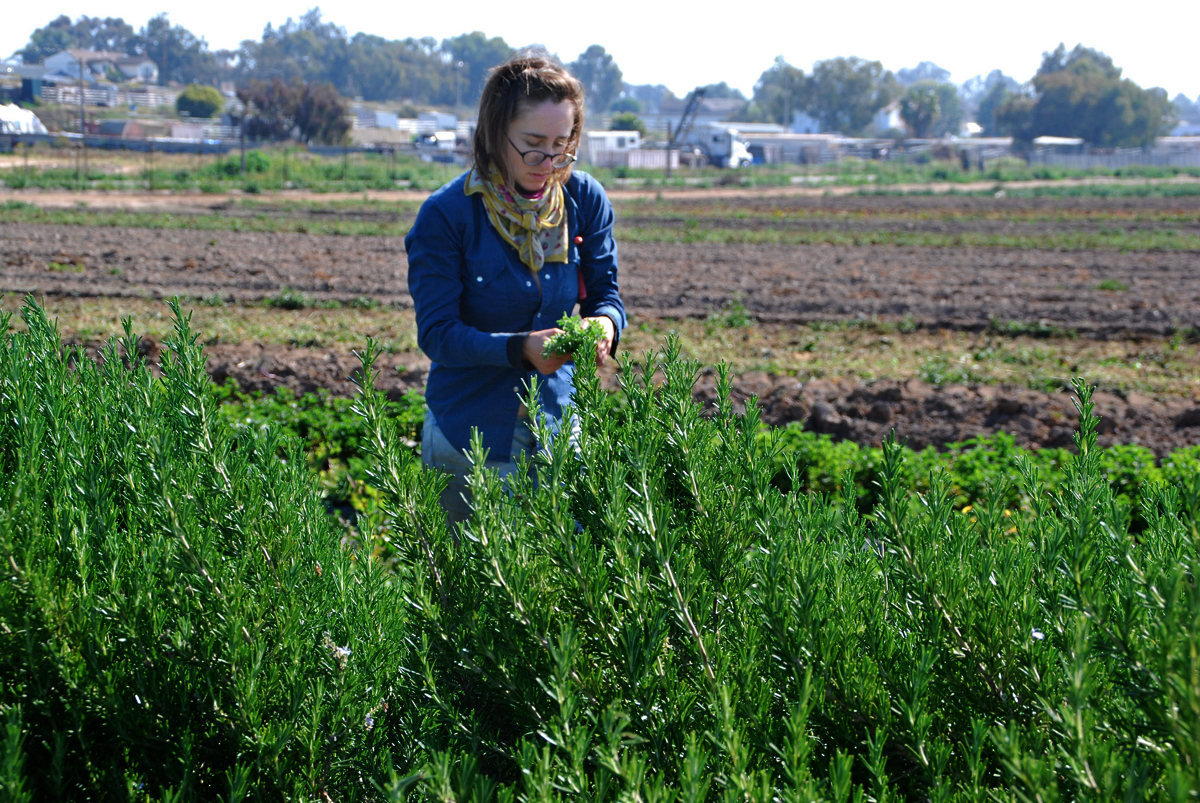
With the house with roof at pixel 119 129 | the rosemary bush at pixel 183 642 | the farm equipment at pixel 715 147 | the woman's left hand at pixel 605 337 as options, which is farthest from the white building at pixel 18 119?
the rosemary bush at pixel 183 642

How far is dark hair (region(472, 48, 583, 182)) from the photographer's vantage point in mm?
2824

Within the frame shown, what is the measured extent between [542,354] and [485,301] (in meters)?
0.42

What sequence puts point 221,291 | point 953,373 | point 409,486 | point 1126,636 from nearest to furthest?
point 1126,636, point 409,486, point 953,373, point 221,291

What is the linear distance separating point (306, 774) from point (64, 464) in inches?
35.0

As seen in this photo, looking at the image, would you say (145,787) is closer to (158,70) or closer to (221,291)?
(221,291)

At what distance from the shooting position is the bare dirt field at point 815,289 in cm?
747

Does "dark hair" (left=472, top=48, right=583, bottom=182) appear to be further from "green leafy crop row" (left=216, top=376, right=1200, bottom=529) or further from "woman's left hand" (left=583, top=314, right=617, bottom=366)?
"green leafy crop row" (left=216, top=376, right=1200, bottom=529)

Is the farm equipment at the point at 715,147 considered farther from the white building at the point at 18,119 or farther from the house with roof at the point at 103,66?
the house with roof at the point at 103,66

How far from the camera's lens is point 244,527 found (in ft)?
6.30

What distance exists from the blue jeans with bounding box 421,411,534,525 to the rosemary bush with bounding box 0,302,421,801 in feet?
2.73

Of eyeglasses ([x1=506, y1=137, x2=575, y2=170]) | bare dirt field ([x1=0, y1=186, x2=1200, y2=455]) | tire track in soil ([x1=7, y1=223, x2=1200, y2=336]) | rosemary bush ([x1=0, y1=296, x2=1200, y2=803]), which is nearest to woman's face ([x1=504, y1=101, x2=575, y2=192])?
eyeglasses ([x1=506, y1=137, x2=575, y2=170])

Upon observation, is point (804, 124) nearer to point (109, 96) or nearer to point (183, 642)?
point (109, 96)

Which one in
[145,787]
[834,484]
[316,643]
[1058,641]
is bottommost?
[834,484]

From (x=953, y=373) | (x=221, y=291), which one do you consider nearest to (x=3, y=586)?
(x=953, y=373)
